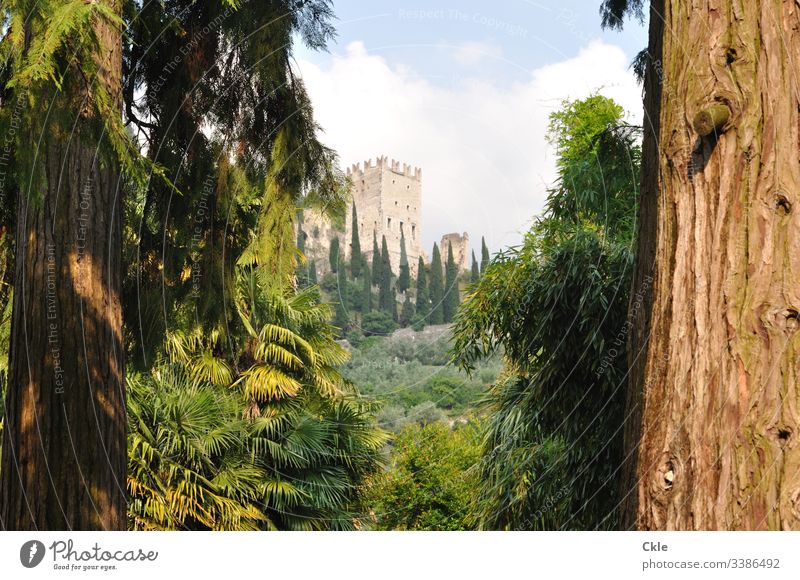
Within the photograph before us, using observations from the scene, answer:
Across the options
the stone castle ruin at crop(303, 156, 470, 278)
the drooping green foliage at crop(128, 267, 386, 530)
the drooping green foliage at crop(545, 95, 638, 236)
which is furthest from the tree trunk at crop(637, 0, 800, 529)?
the drooping green foliage at crop(128, 267, 386, 530)

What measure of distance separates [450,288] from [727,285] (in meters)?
3.67

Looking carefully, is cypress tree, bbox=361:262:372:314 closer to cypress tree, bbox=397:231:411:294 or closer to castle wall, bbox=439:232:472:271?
cypress tree, bbox=397:231:411:294

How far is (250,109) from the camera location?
171 inches

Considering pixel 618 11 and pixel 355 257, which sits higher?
pixel 618 11

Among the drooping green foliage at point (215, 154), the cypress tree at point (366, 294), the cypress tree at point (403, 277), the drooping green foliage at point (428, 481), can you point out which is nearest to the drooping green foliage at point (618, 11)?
the drooping green foliage at point (215, 154)

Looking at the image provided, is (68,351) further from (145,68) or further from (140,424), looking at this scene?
(140,424)

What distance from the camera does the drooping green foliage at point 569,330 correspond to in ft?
18.1

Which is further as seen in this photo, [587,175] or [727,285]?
[587,175]
